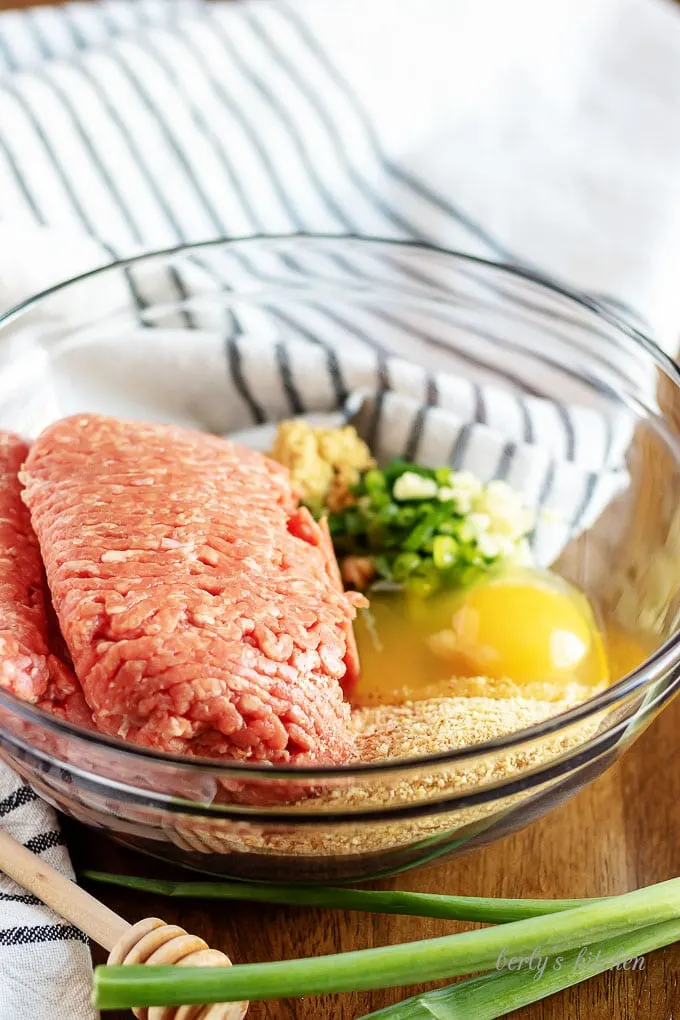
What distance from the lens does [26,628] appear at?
128 centimetres

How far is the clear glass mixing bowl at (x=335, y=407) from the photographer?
110 cm

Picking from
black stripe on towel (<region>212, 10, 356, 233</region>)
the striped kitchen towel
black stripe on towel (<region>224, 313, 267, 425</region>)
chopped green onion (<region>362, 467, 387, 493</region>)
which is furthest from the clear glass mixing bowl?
black stripe on towel (<region>212, 10, 356, 233</region>)

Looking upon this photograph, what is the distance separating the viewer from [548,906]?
4.03 feet

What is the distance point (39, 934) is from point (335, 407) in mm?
1047

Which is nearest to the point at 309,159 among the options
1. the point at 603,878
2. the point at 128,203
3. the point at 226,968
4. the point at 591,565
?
the point at 128,203

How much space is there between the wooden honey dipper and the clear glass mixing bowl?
0.25ft

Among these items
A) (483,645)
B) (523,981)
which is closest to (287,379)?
(483,645)

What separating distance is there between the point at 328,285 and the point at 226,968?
4.36ft

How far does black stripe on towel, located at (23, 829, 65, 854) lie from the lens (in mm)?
1321

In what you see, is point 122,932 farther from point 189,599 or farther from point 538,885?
point 538,885

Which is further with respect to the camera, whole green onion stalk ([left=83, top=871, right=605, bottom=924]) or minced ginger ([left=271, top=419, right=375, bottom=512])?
minced ginger ([left=271, top=419, right=375, bottom=512])

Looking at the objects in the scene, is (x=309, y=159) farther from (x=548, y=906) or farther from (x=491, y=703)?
(x=548, y=906)

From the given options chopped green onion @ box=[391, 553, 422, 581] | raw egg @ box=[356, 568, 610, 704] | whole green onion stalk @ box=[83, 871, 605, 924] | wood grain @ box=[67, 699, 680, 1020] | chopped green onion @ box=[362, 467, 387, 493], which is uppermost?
chopped green onion @ box=[362, 467, 387, 493]

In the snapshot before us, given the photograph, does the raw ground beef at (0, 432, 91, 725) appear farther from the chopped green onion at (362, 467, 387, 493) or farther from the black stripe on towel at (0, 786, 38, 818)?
the chopped green onion at (362, 467, 387, 493)
